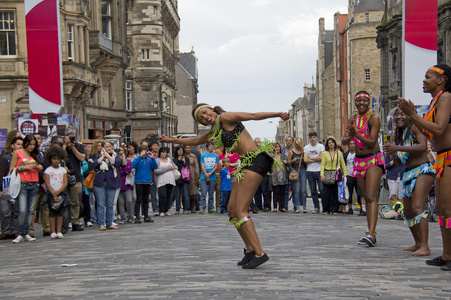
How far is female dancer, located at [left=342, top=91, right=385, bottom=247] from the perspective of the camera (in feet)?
29.6

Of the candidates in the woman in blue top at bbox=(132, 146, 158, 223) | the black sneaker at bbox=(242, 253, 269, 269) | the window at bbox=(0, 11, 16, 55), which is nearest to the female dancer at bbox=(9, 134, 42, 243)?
the woman in blue top at bbox=(132, 146, 158, 223)

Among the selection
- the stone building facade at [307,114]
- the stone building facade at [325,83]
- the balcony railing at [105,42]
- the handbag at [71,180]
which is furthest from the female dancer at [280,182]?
the stone building facade at [307,114]

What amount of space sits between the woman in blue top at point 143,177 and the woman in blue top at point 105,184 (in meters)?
1.39

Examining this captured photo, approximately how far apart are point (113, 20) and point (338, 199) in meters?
29.8

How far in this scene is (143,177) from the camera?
15406 millimetres

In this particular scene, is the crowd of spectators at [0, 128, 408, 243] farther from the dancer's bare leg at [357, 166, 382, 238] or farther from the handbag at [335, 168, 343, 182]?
the dancer's bare leg at [357, 166, 382, 238]

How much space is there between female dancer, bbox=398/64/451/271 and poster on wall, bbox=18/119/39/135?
11680 millimetres

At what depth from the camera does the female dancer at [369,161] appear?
29.6ft

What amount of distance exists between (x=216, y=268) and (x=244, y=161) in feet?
4.05

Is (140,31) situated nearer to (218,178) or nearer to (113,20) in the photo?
(113,20)

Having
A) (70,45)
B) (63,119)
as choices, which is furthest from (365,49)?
(63,119)

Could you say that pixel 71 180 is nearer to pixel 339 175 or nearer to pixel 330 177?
pixel 330 177

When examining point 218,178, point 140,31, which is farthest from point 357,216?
point 140,31

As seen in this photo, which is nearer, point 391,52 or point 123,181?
point 123,181
